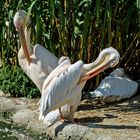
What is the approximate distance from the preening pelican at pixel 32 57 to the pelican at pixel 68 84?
63cm

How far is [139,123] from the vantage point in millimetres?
Answer: 5121

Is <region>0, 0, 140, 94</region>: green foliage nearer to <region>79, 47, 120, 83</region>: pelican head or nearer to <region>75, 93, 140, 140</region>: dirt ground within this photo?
<region>75, 93, 140, 140</region>: dirt ground

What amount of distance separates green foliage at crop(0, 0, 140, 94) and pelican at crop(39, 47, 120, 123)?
779 mm

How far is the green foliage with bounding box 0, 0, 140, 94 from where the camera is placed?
19.0 ft

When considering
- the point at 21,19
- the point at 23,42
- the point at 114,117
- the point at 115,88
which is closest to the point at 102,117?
the point at 114,117

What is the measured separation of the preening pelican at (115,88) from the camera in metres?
5.86

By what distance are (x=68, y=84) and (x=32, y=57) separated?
3.37ft

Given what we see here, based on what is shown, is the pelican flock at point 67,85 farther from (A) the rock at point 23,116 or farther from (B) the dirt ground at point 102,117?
(A) the rock at point 23,116

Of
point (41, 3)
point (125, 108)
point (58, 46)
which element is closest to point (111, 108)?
point (125, 108)

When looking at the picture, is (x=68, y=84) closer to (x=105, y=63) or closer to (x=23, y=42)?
(x=105, y=63)

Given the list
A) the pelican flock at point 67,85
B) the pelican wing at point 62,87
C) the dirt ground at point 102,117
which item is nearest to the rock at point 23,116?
the dirt ground at point 102,117

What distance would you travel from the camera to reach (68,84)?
4.96 m

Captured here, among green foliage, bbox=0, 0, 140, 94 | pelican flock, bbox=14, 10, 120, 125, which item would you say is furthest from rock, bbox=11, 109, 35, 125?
green foliage, bbox=0, 0, 140, 94

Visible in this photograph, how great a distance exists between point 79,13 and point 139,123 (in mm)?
1547
